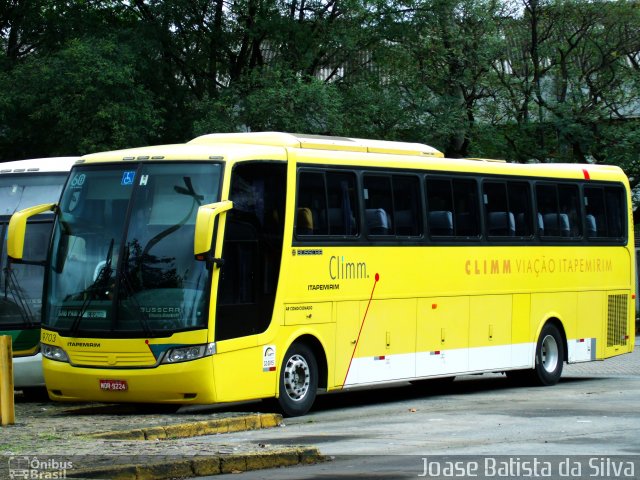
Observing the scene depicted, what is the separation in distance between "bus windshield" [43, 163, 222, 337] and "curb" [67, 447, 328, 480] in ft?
12.4

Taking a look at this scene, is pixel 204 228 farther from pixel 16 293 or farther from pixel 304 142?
pixel 16 293

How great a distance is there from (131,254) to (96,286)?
0.60 m

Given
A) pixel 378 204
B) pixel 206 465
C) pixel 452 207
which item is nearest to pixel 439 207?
pixel 452 207

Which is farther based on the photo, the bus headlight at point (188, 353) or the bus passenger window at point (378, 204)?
the bus passenger window at point (378, 204)

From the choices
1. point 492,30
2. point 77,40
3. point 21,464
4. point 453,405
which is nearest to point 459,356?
point 453,405

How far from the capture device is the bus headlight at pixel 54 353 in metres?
15.1

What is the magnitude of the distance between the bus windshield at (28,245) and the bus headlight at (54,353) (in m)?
2.13

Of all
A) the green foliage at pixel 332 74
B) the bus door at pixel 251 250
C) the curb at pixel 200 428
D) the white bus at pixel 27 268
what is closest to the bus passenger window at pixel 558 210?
the bus door at pixel 251 250

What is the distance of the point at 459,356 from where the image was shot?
1873 centimetres

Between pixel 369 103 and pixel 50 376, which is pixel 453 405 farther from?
pixel 369 103

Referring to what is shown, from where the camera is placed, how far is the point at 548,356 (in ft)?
68.5

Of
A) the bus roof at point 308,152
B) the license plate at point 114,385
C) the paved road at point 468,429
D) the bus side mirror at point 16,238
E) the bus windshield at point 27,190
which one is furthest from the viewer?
the bus windshield at point 27,190

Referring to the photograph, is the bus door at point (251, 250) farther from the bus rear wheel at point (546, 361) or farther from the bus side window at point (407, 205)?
the bus rear wheel at point (546, 361)

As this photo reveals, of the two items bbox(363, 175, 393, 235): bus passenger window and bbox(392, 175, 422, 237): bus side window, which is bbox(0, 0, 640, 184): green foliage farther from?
bbox(363, 175, 393, 235): bus passenger window
